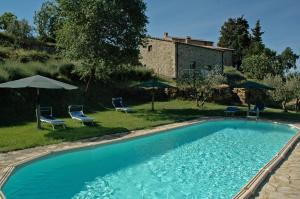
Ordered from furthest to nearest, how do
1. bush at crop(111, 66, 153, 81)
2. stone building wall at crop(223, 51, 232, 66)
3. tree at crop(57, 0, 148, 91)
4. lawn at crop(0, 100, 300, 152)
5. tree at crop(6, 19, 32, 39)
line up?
stone building wall at crop(223, 51, 232, 66) < tree at crop(6, 19, 32, 39) < bush at crop(111, 66, 153, 81) < tree at crop(57, 0, 148, 91) < lawn at crop(0, 100, 300, 152)

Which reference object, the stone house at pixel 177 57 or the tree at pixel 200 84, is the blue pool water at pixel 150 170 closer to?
the tree at pixel 200 84

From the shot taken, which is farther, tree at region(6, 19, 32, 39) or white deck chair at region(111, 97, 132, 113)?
tree at region(6, 19, 32, 39)

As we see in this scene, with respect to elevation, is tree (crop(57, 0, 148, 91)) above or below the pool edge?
above

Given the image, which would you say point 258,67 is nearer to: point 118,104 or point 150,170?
point 118,104

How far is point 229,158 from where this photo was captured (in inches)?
531

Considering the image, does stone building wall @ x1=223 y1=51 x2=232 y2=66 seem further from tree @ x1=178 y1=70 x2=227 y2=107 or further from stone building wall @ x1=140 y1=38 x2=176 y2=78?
tree @ x1=178 y1=70 x2=227 y2=107

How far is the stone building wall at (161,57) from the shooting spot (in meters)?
38.5

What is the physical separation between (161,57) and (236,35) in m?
35.3

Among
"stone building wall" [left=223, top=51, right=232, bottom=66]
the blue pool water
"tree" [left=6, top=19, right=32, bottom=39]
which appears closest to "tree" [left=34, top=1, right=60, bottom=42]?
"tree" [left=6, top=19, right=32, bottom=39]

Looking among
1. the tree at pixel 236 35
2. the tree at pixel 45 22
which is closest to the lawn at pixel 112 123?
the tree at pixel 45 22

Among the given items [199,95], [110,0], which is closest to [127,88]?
[199,95]

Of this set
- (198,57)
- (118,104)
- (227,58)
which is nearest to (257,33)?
(227,58)

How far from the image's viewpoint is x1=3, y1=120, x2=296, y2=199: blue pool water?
9336 millimetres

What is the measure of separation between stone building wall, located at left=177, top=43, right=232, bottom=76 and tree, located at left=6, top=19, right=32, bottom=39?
15760mm
